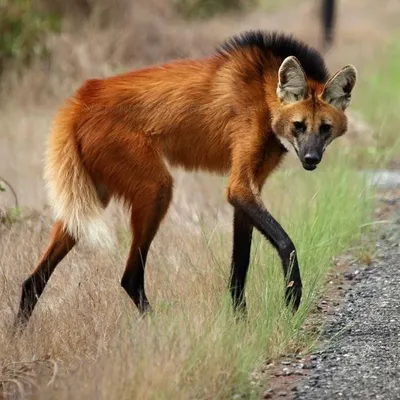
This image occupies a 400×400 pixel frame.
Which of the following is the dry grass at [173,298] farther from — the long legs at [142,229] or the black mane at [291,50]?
the black mane at [291,50]

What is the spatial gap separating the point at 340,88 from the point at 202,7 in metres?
13.3

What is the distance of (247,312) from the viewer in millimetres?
5035

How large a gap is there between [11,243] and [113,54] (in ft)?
26.1

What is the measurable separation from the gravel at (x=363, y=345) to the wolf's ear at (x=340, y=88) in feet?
3.61

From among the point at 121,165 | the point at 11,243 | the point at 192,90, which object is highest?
the point at 192,90

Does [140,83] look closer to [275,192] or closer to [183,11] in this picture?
[275,192]

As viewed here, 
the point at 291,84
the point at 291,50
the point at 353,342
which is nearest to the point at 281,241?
the point at 353,342

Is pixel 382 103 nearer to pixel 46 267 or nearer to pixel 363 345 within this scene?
pixel 46 267

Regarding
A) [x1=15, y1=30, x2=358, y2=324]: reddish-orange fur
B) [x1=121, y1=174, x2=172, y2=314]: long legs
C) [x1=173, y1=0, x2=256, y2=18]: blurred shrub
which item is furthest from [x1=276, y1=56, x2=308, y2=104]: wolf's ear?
[x1=173, y1=0, x2=256, y2=18]: blurred shrub

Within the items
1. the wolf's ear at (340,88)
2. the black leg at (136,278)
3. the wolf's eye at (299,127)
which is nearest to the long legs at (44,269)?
the black leg at (136,278)

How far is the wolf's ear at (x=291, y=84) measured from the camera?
5281 millimetres

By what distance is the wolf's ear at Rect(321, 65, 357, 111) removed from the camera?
208 inches

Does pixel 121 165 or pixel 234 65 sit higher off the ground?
pixel 234 65

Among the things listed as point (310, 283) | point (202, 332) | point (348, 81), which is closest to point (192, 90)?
point (348, 81)
